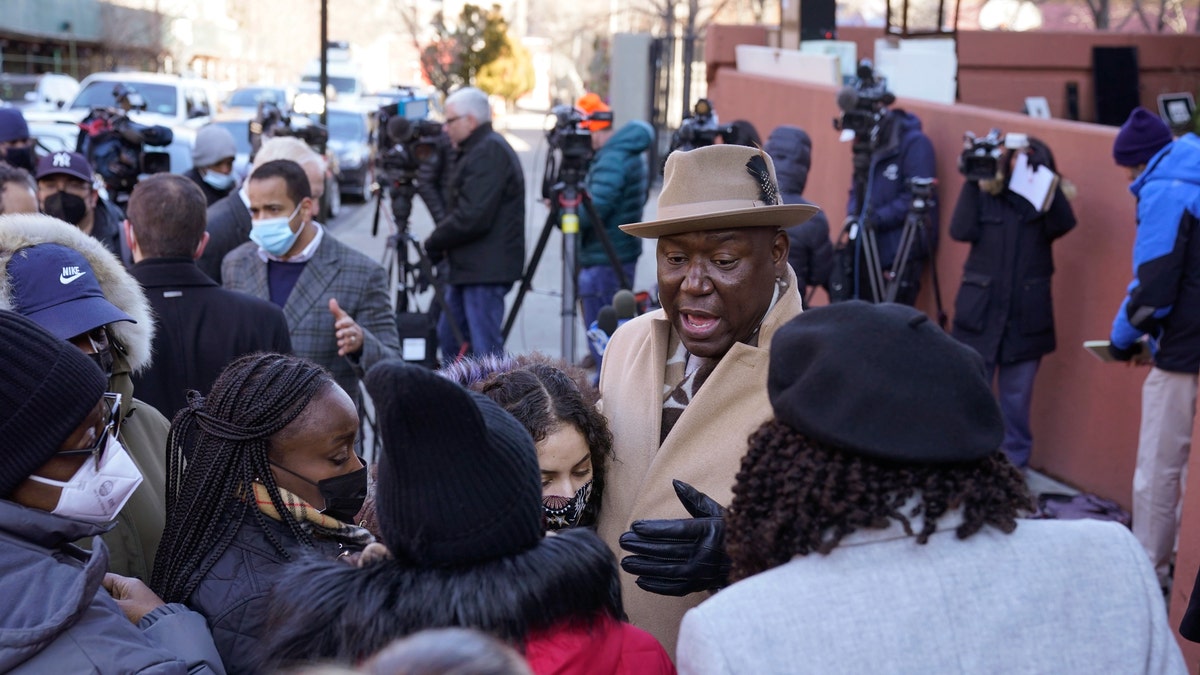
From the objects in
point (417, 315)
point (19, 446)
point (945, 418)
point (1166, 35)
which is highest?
point (1166, 35)

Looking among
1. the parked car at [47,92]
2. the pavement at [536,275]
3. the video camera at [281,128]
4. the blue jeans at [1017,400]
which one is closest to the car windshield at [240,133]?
the pavement at [536,275]

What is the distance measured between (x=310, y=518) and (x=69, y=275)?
100cm

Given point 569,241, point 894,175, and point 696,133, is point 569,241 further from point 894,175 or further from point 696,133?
point 894,175

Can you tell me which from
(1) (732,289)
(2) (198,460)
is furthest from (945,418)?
(2) (198,460)

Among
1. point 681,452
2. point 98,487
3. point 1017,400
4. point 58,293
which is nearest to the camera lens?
point 98,487

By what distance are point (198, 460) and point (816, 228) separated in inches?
159

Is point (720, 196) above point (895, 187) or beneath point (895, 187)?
above

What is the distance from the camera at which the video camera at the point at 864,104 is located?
22.2 ft

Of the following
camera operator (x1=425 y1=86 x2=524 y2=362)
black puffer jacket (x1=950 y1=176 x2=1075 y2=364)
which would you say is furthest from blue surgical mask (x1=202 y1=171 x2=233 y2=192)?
black puffer jacket (x1=950 y1=176 x2=1075 y2=364)

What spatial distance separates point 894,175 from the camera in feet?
23.2

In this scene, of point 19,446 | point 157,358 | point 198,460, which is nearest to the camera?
point 19,446

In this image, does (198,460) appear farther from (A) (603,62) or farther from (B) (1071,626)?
(A) (603,62)

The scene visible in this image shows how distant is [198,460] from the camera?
7.18 feet

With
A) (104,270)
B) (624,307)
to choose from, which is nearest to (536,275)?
(624,307)
